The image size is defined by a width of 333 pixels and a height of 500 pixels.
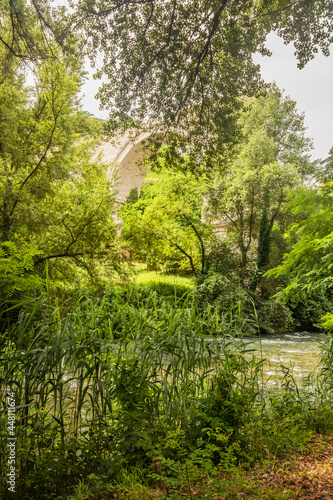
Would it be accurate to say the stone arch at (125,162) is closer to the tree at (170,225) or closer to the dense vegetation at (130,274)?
the tree at (170,225)

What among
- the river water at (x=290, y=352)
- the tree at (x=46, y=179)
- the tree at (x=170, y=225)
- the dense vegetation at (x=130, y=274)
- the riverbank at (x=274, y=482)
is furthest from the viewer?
the tree at (x=170, y=225)

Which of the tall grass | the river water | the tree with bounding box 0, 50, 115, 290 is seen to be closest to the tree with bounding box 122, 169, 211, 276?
the tree with bounding box 0, 50, 115, 290

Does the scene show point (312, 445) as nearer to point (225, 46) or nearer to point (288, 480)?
point (288, 480)

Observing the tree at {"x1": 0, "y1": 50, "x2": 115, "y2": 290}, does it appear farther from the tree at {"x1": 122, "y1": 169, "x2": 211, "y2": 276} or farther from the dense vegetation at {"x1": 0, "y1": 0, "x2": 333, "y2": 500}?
the tree at {"x1": 122, "y1": 169, "x2": 211, "y2": 276}

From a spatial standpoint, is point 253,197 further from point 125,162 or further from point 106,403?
point 106,403

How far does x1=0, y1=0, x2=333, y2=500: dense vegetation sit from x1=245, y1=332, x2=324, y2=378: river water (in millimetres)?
1125

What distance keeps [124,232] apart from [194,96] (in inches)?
172

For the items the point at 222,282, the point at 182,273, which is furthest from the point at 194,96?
the point at 182,273

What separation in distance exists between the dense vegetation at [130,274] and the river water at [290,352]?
113 centimetres

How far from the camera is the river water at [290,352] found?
6902 millimetres

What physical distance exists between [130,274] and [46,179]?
2.89 meters

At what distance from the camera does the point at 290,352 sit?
939cm

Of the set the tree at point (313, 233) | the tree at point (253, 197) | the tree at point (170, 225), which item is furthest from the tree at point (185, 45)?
the tree at point (253, 197)

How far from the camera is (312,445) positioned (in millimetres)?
2824
